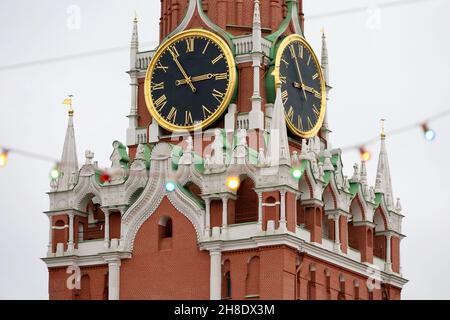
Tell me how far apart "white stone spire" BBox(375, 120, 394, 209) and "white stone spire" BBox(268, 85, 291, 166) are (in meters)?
6.57

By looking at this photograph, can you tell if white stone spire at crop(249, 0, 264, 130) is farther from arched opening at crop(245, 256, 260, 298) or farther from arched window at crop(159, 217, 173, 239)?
arched opening at crop(245, 256, 260, 298)

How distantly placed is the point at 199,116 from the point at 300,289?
691 cm

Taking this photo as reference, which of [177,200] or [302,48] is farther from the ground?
[302,48]

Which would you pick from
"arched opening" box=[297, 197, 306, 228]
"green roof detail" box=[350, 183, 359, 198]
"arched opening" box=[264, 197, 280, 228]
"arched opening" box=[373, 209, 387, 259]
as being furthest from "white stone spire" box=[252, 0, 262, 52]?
"arched opening" box=[373, 209, 387, 259]

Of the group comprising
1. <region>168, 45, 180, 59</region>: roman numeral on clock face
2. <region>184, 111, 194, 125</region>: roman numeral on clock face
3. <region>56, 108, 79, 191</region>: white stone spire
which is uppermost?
<region>168, 45, 180, 59</region>: roman numeral on clock face

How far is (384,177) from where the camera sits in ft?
261

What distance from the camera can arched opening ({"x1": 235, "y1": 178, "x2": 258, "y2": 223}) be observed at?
72812 millimetres

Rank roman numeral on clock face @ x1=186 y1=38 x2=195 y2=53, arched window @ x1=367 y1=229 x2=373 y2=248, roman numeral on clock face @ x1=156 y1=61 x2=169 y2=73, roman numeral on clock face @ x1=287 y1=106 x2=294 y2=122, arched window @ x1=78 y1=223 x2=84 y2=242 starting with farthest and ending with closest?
arched window @ x1=367 y1=229 x2=373 y2=248 < roman numeral on clock face @ x1=156 y1=61 x2=169 y2=73 < arched window @ x1=78 y1=223 x2=84 y2=242 < roman numeral on clock face @ x1=186 y1=38 x2=195 y2=53 < roman numeral on clock face @ x1=287 y1=106 x2=294 y2=122

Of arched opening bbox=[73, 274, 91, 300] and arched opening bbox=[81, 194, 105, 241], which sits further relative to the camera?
arched opening bbox=[81, 194, 105, 241]

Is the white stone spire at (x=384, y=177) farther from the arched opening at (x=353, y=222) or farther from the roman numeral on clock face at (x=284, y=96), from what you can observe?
the roman numeral on clock face at (x=284, y=96)

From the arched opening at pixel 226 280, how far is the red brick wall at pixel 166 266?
54 centimetres

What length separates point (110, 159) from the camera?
2977 inches
